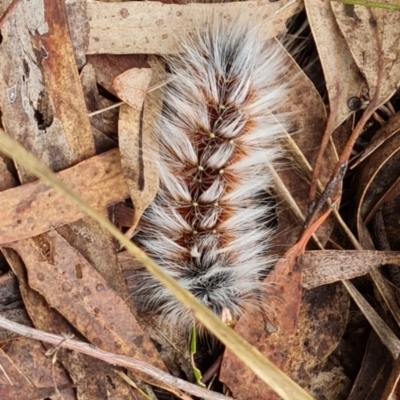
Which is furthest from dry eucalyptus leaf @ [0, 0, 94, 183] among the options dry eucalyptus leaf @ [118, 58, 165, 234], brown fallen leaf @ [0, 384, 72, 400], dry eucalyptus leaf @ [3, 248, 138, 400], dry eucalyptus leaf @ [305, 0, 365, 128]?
dry eucalyptus leaf @ [305, 0, 365, 128]

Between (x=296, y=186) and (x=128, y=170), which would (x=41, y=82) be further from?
(x=296, y=186)

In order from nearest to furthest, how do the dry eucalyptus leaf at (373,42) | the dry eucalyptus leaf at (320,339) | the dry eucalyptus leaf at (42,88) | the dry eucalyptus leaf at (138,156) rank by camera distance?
the dry eucalyptus leaf at (42,88) < the dry eucalyptus leaf at (138,156) < the dry eucalyptus leaf at (373,42) < the dry eucalyptus leaf at (320,339)

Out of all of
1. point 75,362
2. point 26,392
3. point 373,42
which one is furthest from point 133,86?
point 26,392

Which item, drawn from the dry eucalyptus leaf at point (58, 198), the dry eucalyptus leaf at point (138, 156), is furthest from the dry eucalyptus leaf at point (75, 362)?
the dry eucalyptus leaf at point (138, 156)

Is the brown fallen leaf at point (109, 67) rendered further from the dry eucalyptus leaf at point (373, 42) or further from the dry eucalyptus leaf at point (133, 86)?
the dry eucalyptus leaf at point (373, 42)

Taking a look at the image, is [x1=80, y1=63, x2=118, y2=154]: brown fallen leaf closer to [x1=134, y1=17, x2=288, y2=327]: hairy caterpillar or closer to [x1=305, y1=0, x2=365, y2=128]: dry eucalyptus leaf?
[x1=134, y1=17, x2=288, y2=327]: hairy caterpillar

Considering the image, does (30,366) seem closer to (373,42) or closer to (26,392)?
(26,392)

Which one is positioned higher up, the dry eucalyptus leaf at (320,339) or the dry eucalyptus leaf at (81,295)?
the dry eucalyptus leaf at (81,295)
